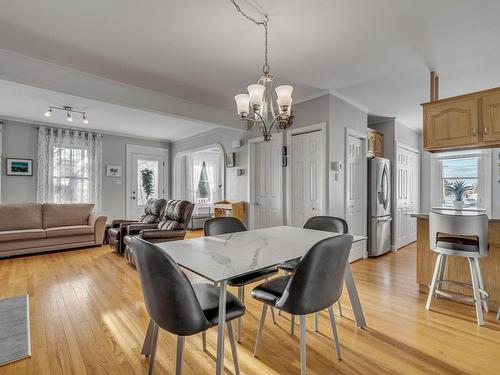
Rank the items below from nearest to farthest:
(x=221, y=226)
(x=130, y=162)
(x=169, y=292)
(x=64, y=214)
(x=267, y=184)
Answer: (x=169, y=292), (x=221, y=226), (x=267, y=184), (x=64, y=214), (x=130, y=162)

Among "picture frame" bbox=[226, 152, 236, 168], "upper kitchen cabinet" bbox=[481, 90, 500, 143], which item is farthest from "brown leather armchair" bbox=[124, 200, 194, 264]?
"upper kitchen cabinet" bbox=[481, 90, 500, 143]

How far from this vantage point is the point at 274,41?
2490 mm

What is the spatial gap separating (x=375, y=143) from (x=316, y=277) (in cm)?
418

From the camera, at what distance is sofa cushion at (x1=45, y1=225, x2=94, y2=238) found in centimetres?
469

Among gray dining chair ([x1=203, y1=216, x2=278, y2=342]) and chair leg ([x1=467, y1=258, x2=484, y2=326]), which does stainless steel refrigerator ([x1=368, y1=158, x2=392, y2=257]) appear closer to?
chair leg ([x1=467, y1=258, x2=484, y2=326])

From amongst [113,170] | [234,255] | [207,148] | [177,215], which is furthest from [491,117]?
[113,170]

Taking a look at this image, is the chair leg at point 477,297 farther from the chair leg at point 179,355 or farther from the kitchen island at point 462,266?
the chair leg at point 179,355

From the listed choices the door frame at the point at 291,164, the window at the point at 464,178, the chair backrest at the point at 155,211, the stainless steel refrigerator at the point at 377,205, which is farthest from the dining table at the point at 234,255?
the window at the point at 464,178

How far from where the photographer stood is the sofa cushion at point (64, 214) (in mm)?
4996

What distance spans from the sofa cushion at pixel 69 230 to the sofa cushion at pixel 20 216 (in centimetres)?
34

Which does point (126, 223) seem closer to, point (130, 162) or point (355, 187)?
point (130, 162)

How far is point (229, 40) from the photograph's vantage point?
8.06 ft

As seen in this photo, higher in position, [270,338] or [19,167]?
[19,167]

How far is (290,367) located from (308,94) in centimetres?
341
